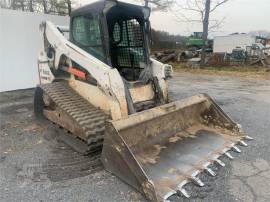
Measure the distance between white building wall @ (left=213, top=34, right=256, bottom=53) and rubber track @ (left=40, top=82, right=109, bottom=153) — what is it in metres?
23.3

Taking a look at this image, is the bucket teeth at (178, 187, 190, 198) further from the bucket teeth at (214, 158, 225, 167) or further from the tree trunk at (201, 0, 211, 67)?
the tree trunk at (201, 0, 211, 67)

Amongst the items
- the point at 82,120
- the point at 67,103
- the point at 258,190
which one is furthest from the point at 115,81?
the point at 258,190

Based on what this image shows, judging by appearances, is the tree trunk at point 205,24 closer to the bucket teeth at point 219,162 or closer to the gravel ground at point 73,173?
the gravel ground at point 73,173

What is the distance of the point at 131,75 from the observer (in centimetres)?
531

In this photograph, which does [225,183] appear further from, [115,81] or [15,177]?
[15,177]

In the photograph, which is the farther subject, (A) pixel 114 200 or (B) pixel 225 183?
(B) pixel 225 183

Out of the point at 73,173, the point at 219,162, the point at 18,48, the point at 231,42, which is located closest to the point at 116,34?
the point at 73,173

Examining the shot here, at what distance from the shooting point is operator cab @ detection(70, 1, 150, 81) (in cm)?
451

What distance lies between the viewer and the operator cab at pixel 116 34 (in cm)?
451

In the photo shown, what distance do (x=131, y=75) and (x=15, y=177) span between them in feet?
8.25

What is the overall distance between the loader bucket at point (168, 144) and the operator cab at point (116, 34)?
1.15m

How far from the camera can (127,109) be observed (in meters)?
4.16

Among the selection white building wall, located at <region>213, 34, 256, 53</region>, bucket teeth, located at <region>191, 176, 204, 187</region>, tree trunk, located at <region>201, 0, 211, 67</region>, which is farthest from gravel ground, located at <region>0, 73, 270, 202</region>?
white building wall, located at <region>213, 34, 256, 53</region>

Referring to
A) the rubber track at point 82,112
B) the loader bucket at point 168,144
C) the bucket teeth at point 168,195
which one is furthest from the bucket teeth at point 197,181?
the rubber track at point 82,112
